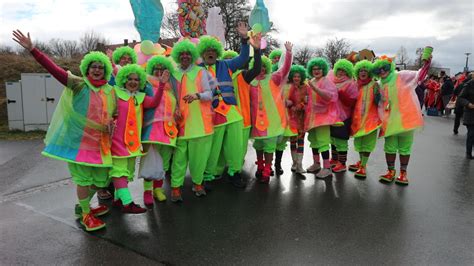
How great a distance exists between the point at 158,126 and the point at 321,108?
8.25 feet

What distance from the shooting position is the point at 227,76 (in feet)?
14.9

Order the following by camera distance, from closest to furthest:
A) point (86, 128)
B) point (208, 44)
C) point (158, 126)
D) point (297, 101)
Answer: point (86, 128) < point (158, 126) < point (208, 44) < point (297, 101)

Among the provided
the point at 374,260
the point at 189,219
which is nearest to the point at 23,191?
the point at 189,219

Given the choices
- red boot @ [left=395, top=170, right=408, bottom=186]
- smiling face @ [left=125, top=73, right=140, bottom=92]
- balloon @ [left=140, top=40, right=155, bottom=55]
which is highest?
balloon @ [left=140, top=40, right=155, bottom=55]

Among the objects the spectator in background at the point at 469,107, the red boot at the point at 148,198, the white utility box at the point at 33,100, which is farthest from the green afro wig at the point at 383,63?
the white utility box at the point at 33,100

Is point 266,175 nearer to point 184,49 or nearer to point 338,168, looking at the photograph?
point 338,168

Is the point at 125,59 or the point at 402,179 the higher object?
the point at 125,59

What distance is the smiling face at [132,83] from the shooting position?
3770 millimetres

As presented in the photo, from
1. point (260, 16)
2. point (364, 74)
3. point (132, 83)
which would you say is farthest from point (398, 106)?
point (132, 83)

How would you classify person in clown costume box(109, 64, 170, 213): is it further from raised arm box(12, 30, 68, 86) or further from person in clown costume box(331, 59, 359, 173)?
person in clown costume box(331, 59, 359, 173)

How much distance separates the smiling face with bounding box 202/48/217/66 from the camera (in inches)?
174

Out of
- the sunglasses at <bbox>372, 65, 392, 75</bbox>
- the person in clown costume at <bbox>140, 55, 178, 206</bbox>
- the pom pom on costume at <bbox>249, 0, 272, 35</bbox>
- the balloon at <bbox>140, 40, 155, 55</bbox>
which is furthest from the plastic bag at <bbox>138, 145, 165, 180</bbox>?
the sunglasses at <bbox>372, 65, 392, 75</bbox>

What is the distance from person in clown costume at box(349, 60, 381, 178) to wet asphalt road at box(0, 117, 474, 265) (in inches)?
26.2

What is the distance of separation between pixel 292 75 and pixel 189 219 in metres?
2.74
